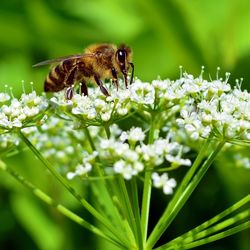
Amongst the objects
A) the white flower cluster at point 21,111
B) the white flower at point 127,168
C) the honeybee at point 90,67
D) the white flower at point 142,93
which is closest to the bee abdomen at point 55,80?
the honeybee at point 90,67

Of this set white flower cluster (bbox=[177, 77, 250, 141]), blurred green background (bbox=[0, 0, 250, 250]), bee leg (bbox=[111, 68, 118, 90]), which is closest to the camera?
white flower cluster (bbox=[177, 77, 250, 141])

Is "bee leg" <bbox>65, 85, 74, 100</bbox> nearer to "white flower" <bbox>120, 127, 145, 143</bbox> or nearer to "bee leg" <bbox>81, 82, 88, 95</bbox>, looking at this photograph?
"bee leg" <bbox>81, 82, 88, 95</bbox>

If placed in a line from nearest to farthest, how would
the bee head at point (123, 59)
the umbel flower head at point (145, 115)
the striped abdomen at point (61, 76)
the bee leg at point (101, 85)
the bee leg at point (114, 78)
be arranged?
1. the umbel flower head at point (145, 115)
2. the bee leg at point (101, 85)
3. the bee leg at point (114, 78)
4. the bee head at point (123, 59)
5. the striped abdomen at point (61, 76)

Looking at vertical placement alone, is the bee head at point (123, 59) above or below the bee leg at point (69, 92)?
above

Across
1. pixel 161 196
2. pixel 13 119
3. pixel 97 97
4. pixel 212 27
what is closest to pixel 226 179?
pixel 161 196

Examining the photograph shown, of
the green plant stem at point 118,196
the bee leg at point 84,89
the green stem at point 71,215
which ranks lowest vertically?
the green stem at point 71,215

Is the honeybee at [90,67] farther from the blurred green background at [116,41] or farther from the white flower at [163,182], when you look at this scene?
the blurred green background at [116,41]

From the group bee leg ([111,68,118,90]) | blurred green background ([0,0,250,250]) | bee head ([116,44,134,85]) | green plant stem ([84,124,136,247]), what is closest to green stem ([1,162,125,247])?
green plant stem ([84,124,136,247])
